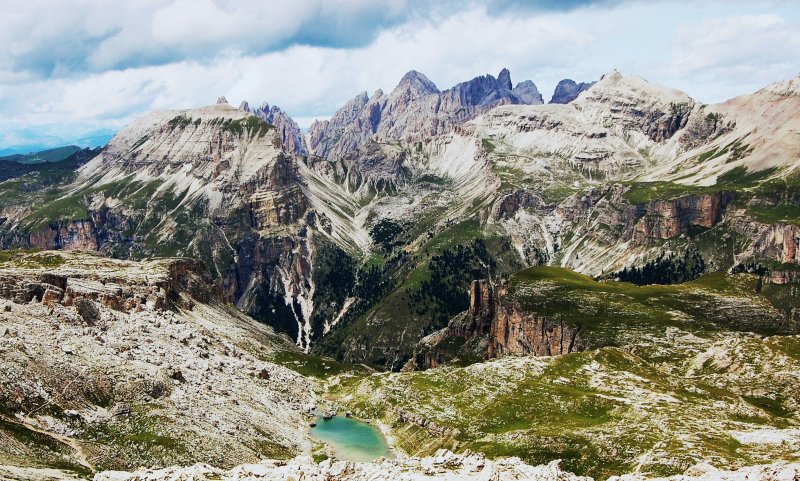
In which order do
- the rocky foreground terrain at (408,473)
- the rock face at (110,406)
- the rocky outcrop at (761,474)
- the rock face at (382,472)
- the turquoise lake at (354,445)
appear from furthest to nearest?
the turquoise lake at (354,445)
the rock face at (110,406)
the rock face at (382,472)
the rocky foreground terrain at (408,473)
the rocky outcrop at (761,474)

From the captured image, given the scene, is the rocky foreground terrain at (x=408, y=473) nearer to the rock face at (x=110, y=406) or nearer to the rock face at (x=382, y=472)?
the rock face at (x=382, y=472)

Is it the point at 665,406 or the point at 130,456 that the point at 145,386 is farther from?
the point at 665,406

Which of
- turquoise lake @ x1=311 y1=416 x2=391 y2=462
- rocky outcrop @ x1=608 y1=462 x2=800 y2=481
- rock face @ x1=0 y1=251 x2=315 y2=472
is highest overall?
rocky outcrop @ x1=608 y1=462 x2=800 y2=481

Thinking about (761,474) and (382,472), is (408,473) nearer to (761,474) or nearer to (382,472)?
(382,472)

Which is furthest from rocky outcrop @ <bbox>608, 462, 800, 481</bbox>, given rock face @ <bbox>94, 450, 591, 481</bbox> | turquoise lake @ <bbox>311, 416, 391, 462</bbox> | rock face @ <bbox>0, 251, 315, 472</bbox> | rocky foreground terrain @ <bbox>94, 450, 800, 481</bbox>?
turquoise lake @ <bbox>311, 416, 391, 462</bbox>

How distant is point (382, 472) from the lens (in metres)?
93.5

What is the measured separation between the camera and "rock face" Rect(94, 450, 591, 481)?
91438mm

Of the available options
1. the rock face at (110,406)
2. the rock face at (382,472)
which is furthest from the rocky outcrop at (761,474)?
the rock face at (110,406)

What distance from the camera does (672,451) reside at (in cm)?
14175

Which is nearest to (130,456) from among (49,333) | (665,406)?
(49,333)

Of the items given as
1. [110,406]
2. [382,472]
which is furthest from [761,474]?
[110,406]

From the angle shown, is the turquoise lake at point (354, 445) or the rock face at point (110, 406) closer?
the rock face at point (110, 406)

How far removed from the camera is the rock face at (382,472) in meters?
91.4

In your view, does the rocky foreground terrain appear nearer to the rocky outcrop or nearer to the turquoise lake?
the rocky outcrop
